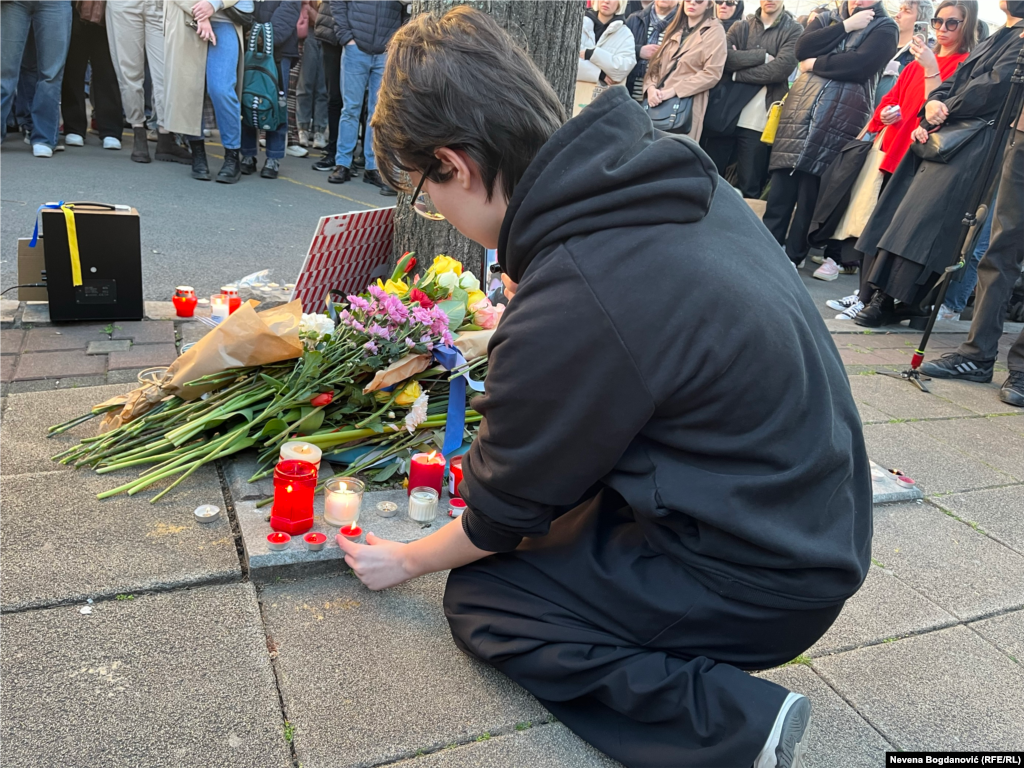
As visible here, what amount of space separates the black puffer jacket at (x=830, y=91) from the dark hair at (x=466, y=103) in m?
5.55

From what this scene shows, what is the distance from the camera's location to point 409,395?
2.51m

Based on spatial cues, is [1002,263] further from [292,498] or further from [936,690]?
[292,498]

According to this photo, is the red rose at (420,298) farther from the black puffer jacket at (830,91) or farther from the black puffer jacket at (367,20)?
the black puffer jacket at (367,20)

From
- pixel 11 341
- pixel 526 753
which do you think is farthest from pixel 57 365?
pixel 526 753

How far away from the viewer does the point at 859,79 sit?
6.24 meters

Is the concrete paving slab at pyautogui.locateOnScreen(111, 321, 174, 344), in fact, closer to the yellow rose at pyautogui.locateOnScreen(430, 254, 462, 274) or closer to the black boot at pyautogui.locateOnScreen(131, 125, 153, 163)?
the yellow rose at pyautogui.locateOnScreen(430, 254, 462, 274)

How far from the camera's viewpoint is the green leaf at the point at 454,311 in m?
2.62

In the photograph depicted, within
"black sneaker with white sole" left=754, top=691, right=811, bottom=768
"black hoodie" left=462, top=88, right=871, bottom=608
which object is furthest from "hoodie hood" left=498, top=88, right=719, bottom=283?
"black sneaker with white sole" left=754, top=691, right=811, bottom=768

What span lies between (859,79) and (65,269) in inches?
226

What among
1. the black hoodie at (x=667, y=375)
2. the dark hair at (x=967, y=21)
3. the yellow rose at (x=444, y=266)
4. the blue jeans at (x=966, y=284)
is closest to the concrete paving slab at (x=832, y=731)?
the black hoodie at (x=667, y=375)

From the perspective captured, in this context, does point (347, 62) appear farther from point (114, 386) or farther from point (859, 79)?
point (114, 386)

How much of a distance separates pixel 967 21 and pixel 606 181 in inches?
206

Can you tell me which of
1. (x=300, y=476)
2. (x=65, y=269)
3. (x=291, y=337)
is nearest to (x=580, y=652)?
(x=300, y=476)

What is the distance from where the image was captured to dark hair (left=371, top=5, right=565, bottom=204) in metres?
1.49
